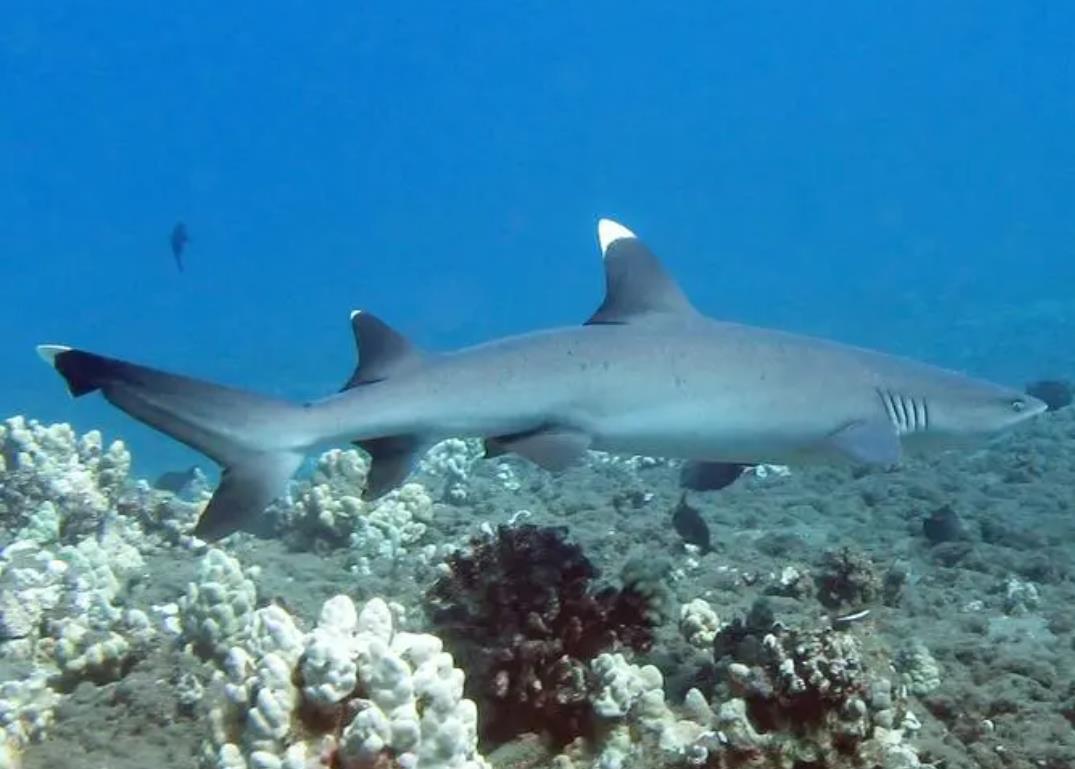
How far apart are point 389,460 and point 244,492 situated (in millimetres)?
691

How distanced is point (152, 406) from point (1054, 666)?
4749 mm

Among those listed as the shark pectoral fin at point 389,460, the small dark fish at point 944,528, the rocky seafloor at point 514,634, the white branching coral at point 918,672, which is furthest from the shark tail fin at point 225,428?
the small dark fish at point 944,528

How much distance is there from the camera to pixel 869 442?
5734 millimetres

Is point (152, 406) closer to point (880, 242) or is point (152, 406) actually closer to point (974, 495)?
point (974, 495)

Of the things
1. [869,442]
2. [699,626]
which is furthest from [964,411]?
[699,626]

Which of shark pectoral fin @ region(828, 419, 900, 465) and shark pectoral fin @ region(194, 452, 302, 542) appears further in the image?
shark pectoral fin @ region(828, 419, 900, 465)

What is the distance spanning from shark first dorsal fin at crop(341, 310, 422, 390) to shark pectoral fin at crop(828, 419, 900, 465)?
2498 millimetres

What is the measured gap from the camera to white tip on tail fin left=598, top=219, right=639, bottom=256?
18.7ft

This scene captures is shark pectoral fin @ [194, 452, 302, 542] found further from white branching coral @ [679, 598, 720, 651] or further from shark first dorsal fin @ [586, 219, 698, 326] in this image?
white branching coral @ [679, 598, 720, 651]

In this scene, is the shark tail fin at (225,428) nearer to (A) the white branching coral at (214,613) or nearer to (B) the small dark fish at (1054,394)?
(A) the white branching coral at (214,613)

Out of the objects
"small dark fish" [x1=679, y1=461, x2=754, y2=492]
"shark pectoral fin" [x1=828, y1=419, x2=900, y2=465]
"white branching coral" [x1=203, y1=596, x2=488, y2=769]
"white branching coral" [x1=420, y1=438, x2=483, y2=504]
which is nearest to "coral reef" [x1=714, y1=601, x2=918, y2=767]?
"white branching coral" [x1=203, y1=596, x2=488, y2=769]

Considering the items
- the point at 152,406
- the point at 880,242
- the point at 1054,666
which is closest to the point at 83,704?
the point at 152,406

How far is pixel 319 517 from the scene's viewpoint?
935 cm

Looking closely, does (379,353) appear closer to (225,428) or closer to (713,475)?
(225,428)
